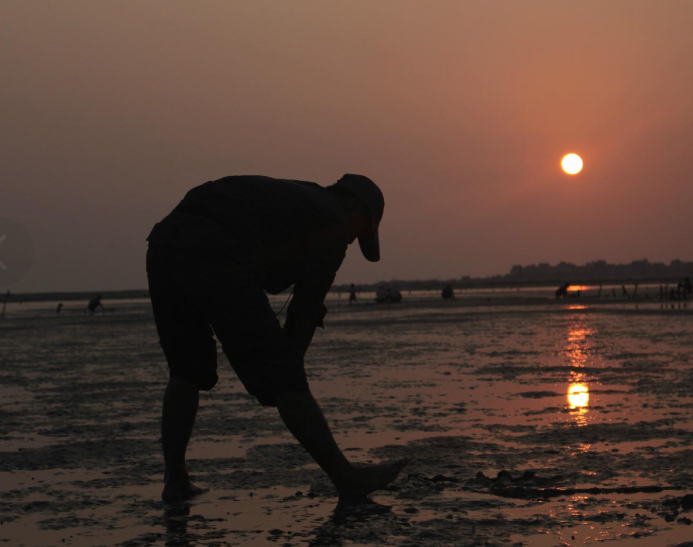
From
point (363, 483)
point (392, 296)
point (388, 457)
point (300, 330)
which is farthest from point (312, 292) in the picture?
point (392, 296)

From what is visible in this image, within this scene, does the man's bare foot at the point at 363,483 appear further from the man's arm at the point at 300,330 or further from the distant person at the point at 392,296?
the distant person at the point at 392,296

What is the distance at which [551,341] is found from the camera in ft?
57.3

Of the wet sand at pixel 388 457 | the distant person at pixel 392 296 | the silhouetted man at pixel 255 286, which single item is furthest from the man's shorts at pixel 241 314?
the distant person at pixel 392 296

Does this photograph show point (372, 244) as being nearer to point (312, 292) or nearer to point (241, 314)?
point (312, 292)

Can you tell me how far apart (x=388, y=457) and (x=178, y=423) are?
1.47 metres

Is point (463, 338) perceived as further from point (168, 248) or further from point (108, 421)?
point (168, 248)

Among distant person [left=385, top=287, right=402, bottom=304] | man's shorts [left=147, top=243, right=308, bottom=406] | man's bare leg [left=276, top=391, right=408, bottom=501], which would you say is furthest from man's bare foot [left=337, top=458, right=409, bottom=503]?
distant person [left=385, top=287, right=402, bottom=304]

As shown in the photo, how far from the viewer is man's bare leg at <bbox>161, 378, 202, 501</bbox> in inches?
186

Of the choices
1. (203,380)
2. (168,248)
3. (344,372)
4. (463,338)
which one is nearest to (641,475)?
(203,380)

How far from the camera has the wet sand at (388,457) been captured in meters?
3.98

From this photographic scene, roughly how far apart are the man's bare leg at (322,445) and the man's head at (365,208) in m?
0.90

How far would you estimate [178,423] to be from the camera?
15.8 ft

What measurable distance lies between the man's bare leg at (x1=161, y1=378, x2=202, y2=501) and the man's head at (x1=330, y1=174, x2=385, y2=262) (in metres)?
1.14

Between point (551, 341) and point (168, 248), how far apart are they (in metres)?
13.8
